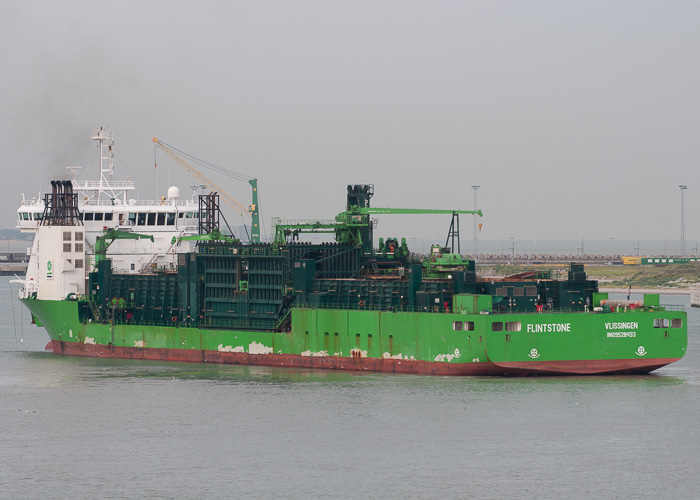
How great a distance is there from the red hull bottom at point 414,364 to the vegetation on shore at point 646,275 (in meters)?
87.7

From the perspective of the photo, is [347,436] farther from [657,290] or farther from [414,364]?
[657,290]

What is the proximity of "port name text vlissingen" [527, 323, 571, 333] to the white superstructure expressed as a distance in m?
29.4

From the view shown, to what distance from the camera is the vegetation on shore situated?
166750mm

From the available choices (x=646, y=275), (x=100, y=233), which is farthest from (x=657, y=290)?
(x=100, y=233)

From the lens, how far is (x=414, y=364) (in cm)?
6166

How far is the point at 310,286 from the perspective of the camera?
66375mm

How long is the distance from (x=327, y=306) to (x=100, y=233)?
2194cm

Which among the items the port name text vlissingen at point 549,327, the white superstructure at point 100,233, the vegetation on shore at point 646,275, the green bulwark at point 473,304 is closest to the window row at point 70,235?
the white superstructure at point 100,233

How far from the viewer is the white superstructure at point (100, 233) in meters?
77.4

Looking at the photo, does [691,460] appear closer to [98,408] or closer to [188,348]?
[98,408]

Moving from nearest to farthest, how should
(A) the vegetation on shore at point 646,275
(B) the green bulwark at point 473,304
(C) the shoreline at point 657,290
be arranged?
(B) the green bulwark at point 473,304
(C) the shoreline at point 657,290
(A) the vegetation on shore at point 646,275

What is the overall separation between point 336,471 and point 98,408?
16381mm

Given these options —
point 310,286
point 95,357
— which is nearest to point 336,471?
point 310,286

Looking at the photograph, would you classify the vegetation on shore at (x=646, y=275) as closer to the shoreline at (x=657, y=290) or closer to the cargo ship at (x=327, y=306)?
the shoreline at (x=657, y=290)
